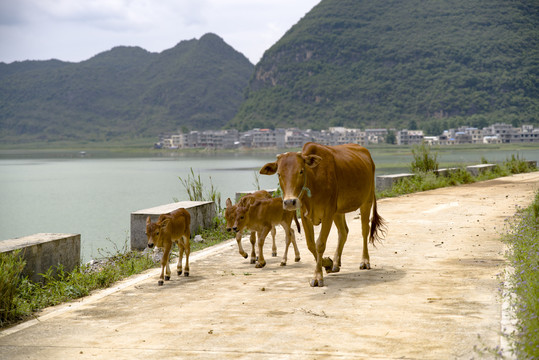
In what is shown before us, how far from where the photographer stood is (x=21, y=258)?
767 centimetres

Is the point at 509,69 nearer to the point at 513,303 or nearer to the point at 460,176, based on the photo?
the point at 460,176

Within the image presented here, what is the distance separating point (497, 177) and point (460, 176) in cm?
390

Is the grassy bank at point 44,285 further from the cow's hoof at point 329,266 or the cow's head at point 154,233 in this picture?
the cow's hoof at point 329,266

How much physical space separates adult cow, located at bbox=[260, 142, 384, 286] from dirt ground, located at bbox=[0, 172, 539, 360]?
50 centimetres

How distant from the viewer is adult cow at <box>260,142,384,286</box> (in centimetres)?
708

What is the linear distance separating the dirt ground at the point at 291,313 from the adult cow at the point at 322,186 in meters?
0.50

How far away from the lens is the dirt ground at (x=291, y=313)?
5.07 meters

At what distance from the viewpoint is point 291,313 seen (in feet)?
20.1

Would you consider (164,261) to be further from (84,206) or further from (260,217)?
(84,206)

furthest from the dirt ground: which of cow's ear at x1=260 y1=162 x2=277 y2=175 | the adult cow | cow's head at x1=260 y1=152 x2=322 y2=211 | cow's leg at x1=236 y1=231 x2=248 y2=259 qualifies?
cow's ear at x1=260 y1=162 x2=277 y2=175

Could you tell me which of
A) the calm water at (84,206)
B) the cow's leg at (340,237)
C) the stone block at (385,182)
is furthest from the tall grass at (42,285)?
the stone block at (385,182)

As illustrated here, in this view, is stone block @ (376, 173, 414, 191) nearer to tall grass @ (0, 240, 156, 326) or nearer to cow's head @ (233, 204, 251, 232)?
tall grass @ (0, 240, 156, 326)

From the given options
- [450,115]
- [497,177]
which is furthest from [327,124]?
[497,177]

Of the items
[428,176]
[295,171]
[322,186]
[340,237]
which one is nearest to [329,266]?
[340,237]
